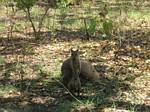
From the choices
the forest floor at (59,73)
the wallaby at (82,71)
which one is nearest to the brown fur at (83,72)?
the wallaby at (82,71)

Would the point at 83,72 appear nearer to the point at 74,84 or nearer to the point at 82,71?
the point at 82,71

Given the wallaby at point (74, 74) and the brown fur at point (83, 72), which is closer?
the wallaby at point (74, 74)

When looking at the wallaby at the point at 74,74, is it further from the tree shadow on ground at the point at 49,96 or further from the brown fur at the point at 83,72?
the tree shadow on ground at the point at 49,96

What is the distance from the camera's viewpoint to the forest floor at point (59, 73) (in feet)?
22.3

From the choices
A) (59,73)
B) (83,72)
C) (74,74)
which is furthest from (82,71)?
(59,73)

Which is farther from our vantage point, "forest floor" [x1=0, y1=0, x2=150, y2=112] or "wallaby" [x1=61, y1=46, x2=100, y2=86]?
"wallaby" [x1=61, y1=46, x2=100, y2=86]

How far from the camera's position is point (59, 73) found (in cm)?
813

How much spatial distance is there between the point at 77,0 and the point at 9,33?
4570 millimetres

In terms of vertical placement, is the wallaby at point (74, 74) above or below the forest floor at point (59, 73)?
above

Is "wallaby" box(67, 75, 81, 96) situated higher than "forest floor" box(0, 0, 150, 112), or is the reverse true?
"wallaby" box(67, 75, 81, 96)

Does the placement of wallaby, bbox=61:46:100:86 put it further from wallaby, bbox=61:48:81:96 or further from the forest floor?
the forest floor

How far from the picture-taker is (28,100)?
23.0ft

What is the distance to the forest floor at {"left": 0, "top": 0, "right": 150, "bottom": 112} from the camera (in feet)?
22.3

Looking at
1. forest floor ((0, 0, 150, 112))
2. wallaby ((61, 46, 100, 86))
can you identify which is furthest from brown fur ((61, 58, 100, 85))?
forest floor ((0, 0, 150, 112))
